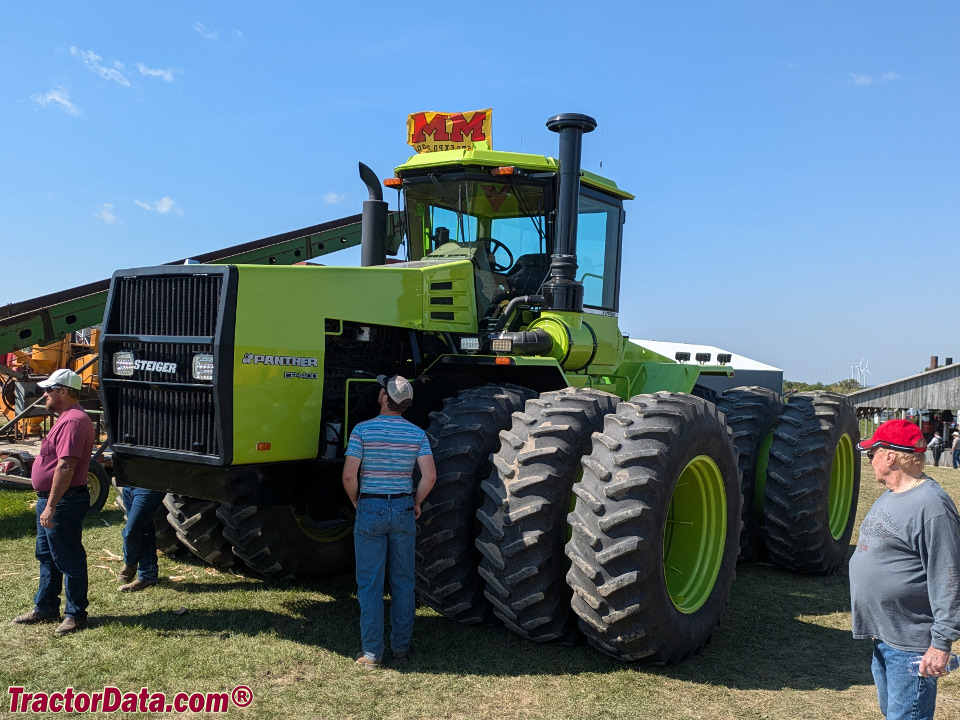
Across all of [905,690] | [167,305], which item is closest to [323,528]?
[167,305]

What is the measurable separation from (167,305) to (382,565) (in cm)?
217

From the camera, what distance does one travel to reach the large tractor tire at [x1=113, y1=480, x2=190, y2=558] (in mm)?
7118

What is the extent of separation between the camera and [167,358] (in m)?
5.18

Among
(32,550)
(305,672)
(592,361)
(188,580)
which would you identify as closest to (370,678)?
(305,672)

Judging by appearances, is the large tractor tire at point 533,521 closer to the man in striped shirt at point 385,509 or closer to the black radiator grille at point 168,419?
the man in striped shirt at point 385,509

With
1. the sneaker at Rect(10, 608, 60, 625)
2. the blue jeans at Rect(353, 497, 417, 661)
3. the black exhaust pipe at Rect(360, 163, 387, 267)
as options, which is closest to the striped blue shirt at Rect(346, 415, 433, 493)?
the blue jeans at Rect(353, 497, 417, 661)

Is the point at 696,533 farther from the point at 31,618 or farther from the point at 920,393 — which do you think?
the point at 920,393

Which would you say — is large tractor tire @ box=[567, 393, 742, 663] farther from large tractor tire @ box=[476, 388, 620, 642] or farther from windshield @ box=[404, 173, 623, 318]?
windshield @ box=[404, 173, 623, 318]

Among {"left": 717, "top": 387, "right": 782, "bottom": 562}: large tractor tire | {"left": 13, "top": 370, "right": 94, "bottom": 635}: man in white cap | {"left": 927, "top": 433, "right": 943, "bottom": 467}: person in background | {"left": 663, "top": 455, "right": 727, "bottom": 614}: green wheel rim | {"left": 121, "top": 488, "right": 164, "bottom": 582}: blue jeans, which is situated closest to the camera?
{"left": 13, "top": 370, "right": 94, "bottom": 635}: man in white cap

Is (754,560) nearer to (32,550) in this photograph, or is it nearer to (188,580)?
(188,580)

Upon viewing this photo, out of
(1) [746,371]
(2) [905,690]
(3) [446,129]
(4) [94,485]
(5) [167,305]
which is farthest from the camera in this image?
(1) [746,371]

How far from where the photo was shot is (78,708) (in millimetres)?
4320

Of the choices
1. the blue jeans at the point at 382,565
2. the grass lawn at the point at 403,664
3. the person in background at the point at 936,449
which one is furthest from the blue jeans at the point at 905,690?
the person in background at the point at 936,449

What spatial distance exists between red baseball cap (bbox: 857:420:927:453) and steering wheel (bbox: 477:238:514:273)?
3.93 m
